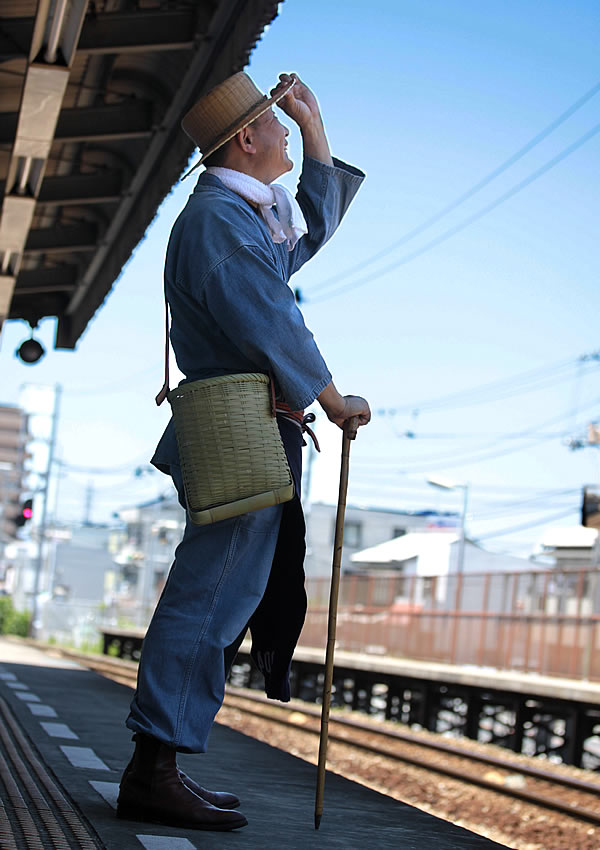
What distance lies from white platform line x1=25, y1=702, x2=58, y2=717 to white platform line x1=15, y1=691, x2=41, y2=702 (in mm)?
261

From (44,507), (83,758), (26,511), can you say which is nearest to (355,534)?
(44,507)

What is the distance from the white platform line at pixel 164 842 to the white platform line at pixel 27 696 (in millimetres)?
4528

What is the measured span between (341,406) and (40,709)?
387 cm

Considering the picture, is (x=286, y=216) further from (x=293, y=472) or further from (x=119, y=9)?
(x=119, y=9)

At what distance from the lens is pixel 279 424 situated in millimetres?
3076

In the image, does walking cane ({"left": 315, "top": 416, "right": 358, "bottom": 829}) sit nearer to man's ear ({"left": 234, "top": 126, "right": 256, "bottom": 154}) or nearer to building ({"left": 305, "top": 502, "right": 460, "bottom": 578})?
man's ear ({"left": 234, "top": 126, "right": 256, "bottom": 154})

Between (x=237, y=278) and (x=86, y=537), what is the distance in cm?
10659

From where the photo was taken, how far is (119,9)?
25.0ft

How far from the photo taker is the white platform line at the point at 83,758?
3769 millimetres

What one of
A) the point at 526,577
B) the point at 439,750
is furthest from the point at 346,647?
the point at 439,750

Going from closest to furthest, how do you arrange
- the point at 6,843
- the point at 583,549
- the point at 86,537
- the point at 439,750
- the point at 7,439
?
the point at 6,843, the point at 439,750, the point at 583,549, the point at 86,537, the point at 7,439

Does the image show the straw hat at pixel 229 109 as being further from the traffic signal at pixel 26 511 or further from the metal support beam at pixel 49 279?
the traffic signal at pixel 26 511

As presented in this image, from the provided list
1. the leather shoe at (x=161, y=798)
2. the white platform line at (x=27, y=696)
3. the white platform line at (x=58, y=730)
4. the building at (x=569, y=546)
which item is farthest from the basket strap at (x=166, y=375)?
the building at (x=569, y=546)

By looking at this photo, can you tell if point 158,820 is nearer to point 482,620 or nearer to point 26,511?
point 482,620
